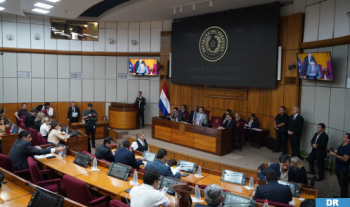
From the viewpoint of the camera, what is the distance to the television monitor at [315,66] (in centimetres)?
677

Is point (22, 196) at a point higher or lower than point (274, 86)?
lower

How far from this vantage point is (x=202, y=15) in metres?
10.6

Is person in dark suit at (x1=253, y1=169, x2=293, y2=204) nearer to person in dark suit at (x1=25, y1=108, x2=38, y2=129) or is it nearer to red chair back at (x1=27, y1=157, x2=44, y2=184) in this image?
red chair back at (x1=27, y1=157, x2=44, y2=184)

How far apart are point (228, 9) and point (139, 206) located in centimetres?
839

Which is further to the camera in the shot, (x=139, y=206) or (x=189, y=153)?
(x=189, y=153)

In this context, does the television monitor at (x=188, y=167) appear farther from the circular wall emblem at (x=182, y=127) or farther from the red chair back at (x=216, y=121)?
the red chair back at (x=216, y=121)

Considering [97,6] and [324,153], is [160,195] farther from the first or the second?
[97,6]

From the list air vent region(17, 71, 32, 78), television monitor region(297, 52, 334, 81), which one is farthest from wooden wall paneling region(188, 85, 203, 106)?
air vent region(17, 71, 32, 78)

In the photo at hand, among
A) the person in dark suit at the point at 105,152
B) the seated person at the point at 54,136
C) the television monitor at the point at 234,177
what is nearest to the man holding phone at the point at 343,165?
the television monitor at the point at 234,177

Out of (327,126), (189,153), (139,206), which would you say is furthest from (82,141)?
(327,126)

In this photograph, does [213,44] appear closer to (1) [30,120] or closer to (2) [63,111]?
(1) [30,120]

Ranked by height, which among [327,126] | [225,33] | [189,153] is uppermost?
[225,33]

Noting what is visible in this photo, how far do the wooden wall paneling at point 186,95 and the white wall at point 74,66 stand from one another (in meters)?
1.41

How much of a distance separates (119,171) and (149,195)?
5.17 feet
